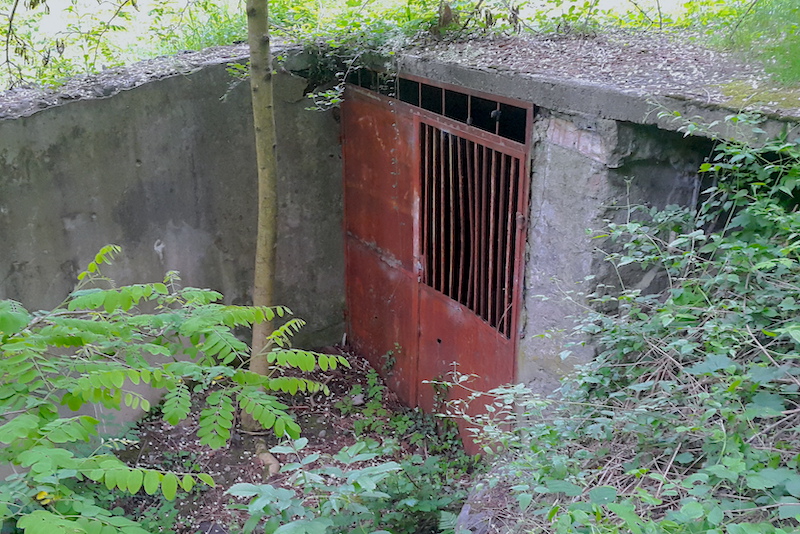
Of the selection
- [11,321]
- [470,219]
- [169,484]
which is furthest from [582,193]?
[11,321]

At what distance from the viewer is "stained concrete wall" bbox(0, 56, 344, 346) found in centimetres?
489

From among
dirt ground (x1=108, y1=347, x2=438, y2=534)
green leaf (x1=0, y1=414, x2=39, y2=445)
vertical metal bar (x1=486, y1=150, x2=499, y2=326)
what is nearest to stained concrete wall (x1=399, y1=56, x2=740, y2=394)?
vertical metal bar (x1=486, y1=150, x2=499, y2=326)

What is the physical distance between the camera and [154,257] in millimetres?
5496

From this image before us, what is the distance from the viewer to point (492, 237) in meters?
4.30

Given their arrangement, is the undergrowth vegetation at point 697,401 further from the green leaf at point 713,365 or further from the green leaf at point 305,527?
the green leaf at point 305,527

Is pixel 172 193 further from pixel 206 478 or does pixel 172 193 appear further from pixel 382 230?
pixel 206 478

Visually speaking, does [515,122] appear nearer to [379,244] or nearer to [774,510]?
[379,244]

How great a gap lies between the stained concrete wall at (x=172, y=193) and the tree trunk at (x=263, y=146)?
1.03 meters

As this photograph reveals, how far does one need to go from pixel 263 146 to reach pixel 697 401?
317cm

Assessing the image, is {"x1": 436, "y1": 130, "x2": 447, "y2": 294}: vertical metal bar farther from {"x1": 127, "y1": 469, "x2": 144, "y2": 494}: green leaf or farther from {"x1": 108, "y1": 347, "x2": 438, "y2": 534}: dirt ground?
{"x1": 127, "y1": 469, "x2": 144, "y2": 494}: green leaf

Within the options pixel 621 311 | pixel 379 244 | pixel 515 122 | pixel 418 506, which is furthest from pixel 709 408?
pixel 379 244

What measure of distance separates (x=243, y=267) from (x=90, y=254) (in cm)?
128

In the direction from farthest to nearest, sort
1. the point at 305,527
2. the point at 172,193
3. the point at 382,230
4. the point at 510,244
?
the point at 382,230 → the point at 172,193 → the point at 510,244 → the point at 305,527

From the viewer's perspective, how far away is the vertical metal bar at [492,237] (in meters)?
4.17
